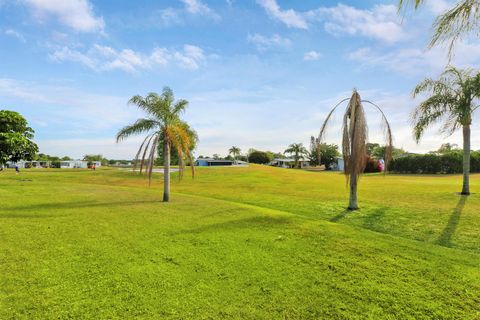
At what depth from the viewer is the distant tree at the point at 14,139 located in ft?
71.6

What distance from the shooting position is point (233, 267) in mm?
6574

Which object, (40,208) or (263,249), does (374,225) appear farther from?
(40,208)

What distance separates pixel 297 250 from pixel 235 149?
366 feet

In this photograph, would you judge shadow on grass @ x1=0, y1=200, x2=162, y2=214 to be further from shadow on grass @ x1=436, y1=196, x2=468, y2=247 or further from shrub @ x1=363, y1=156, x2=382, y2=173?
shrub @ x1=363, y1=156, x2=382, y2=173

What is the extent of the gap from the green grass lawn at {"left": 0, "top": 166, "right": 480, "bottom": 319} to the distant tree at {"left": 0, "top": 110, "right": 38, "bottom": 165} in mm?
13140

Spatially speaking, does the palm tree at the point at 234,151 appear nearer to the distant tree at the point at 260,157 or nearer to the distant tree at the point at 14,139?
the distant tree at the point at 260,157

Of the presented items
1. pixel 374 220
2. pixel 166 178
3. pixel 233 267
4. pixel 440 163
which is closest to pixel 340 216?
pixel 374 220

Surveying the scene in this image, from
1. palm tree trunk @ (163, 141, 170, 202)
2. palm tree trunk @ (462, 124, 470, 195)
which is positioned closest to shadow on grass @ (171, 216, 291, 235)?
palm tree trunk @ (163, 141, 170, 202)

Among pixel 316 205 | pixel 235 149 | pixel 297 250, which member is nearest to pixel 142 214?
pixel 297 250

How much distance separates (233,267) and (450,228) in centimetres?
886

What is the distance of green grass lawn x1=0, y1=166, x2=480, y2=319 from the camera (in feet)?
16.2

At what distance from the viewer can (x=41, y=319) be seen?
4461mm

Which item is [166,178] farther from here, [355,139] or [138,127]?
[355,139]

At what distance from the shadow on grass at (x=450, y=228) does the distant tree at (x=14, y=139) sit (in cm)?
2737
